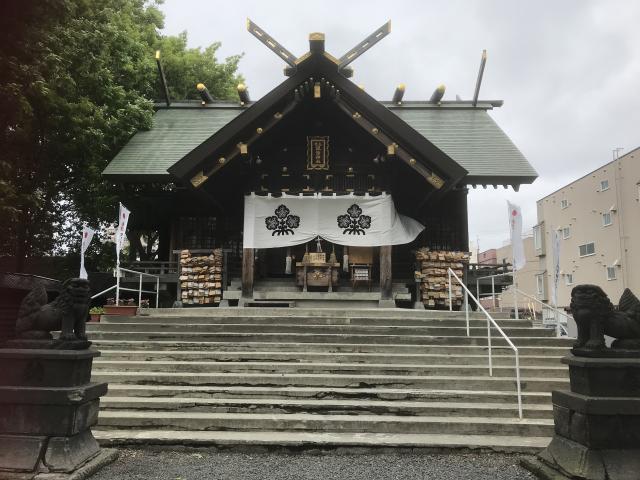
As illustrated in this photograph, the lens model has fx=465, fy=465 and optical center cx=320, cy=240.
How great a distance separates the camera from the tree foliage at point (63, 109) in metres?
8.22

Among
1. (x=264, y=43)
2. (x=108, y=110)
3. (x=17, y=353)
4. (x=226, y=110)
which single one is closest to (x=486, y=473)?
(x=17, y=353)

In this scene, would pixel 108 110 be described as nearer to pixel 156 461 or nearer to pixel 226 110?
pixel 226 110

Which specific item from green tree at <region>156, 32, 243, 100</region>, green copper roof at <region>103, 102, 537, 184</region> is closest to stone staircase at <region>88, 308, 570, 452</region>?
green copper roof at <region>103, 102, 537, 184</region>

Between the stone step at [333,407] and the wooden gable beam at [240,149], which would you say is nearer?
the stone step at [333,407]

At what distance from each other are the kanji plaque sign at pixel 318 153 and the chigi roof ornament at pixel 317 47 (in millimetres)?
1931

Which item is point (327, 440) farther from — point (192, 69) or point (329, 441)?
point (192, 69)

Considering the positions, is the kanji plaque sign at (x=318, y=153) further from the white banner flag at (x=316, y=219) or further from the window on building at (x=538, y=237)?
the window on building at (x=538, y=237)

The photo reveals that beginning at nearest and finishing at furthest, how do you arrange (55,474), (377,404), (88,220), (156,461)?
(55,474), (156,461), (377,404), (88,220)

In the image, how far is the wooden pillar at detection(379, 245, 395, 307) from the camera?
35.4 ft

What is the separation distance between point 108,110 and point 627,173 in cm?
2300

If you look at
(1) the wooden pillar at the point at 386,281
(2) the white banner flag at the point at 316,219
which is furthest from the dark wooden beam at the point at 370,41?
(1) the wooden pillar at the point at 386,281

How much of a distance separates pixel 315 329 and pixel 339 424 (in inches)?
108

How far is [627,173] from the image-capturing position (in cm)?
Result: 2262

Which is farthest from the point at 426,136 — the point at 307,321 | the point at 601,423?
the point at 601,423
